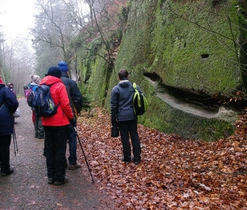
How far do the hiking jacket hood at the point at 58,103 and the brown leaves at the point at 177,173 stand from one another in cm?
159

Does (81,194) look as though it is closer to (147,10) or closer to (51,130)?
(51,130)

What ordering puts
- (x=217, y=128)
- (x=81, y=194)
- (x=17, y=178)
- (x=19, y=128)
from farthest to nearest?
(x=19, y=128)
(x=217, y=128)
(x=17, y=178)
(x=81, y=194)

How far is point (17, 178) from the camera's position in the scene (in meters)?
5.20

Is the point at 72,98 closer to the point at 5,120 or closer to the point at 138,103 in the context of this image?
the point at 5,120

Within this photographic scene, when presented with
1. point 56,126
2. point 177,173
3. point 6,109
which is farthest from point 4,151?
point 177,173

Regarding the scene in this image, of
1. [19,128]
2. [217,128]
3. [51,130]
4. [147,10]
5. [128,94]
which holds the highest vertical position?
[147,10]

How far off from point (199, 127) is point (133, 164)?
2.69 metres

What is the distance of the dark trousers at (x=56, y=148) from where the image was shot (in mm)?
4684

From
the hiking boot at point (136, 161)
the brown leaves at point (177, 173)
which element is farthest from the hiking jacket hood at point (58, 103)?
the hiking boot at point (136, 161)

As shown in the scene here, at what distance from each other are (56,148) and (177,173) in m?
2.63

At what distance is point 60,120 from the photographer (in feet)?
15.2

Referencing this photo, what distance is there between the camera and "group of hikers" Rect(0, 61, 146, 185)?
15.3ft

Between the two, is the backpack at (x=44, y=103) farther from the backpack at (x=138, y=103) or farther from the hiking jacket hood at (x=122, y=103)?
the backpack at (x=138, y=103)

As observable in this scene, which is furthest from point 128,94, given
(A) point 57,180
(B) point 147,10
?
(B) point 147,10
